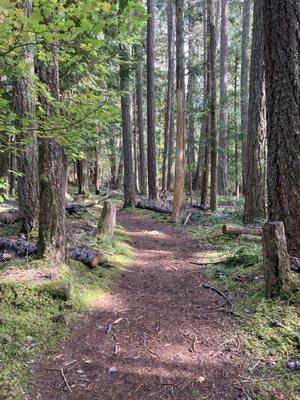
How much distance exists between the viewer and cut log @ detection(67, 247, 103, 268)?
6.36 metres

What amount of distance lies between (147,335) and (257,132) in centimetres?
671

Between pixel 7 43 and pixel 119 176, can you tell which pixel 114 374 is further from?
pixel 119 176

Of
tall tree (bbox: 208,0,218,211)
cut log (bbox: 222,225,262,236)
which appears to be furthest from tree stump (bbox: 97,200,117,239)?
tall tree (bbox: 208,0,218,211)

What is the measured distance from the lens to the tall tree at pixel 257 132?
30.8ft

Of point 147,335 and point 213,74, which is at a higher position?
point 213,74

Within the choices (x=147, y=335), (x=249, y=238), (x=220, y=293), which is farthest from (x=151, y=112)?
A: (x=147, y=335)

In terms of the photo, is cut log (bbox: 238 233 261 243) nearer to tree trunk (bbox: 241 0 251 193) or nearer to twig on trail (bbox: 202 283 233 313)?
twig on trail (bbox: 202 283 233 313)

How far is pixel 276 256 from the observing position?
4523 millimetres

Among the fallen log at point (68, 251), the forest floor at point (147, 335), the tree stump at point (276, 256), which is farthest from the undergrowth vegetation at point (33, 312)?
the tree stump at point (276, 256)

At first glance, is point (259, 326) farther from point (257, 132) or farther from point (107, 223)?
point (257, 132)

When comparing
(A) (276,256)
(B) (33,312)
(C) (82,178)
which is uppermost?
(C) (82,178)

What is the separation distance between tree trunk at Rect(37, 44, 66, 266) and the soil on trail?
123 centimetres

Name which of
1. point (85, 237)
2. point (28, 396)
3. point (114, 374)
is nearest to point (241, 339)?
point (114, 374)

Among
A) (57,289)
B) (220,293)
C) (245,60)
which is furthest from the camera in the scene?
(245,60)
